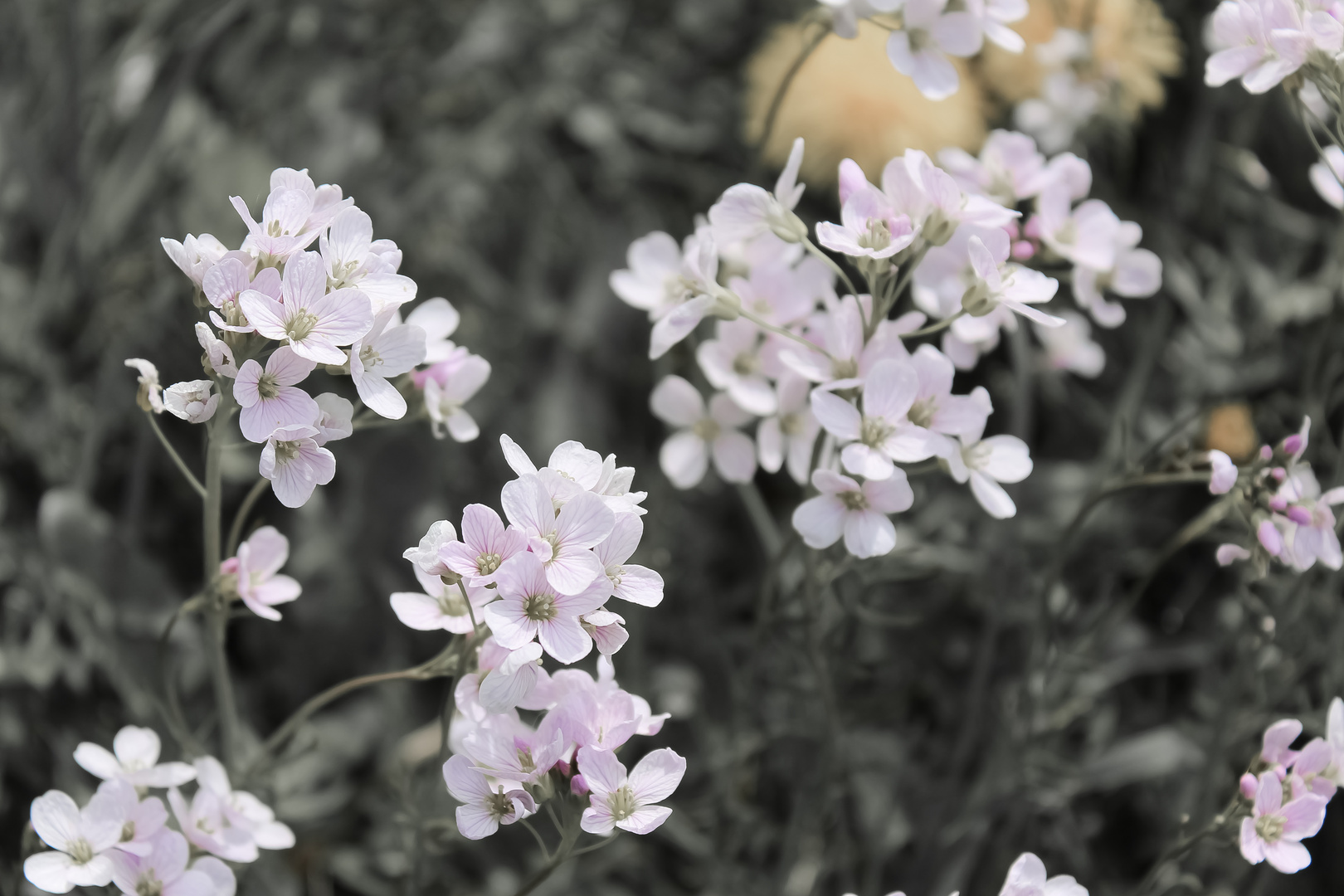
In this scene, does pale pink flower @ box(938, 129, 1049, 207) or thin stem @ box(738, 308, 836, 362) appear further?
pale pink flower @ box(938, 129, 1049, 207)

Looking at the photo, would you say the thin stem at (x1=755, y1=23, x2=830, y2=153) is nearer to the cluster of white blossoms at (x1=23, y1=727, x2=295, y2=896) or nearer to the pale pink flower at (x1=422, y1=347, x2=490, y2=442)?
the pale pink flower at (x1=422, y1=347, x2=490, y2=442)

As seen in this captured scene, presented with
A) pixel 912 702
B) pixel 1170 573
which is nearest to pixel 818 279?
pixel 912 702

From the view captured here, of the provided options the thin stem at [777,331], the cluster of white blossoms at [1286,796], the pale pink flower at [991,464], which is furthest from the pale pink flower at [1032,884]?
the thin stem at [777,331]

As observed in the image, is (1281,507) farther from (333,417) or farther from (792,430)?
(333,417)

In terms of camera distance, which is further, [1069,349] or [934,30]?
[1069,349]

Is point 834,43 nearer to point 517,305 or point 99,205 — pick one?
point 517,305

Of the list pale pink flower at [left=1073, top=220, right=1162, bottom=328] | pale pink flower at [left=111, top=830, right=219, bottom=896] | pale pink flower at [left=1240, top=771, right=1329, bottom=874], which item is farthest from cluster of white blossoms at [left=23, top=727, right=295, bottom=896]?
pale pink flower at [left=1073, top=220, right=1162, bottom=328]

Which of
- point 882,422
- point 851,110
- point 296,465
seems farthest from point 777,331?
point 851,110
